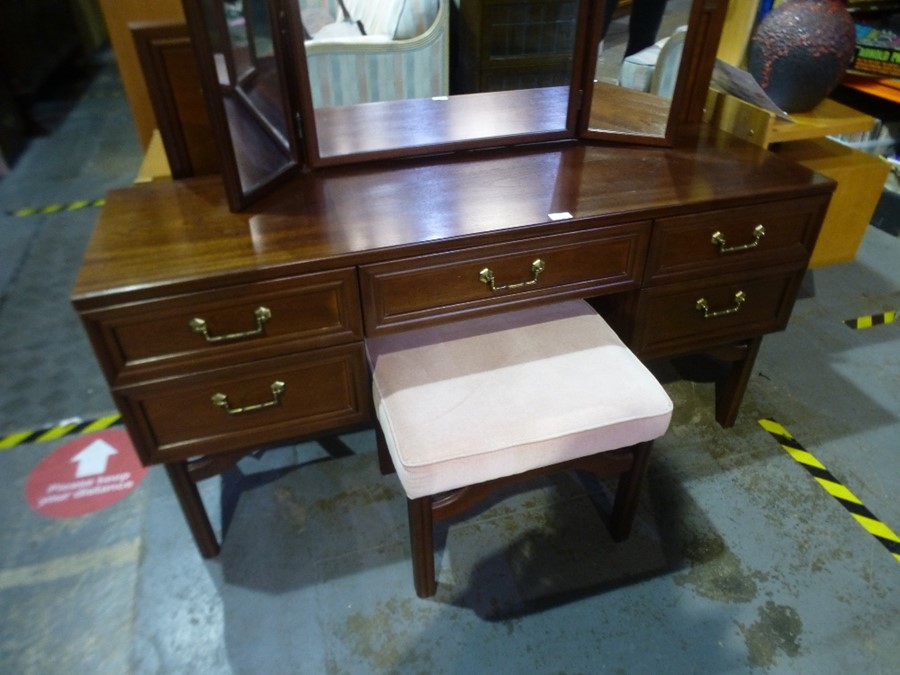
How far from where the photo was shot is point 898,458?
1.58 metres

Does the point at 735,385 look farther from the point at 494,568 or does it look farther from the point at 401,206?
the point at 401,206

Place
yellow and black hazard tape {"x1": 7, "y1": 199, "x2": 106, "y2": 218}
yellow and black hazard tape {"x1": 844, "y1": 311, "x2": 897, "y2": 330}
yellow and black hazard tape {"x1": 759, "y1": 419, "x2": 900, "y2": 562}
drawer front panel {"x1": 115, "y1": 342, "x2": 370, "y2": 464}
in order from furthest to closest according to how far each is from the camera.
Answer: yellow and black hazard tape {"x1": 7, "y1": 199, "x2": 106, "y2": 218}, yellow and black hazard tape {"x1": 844, "y1": 311, "x2": 897, "y2": 330}, yellow and black hazard tape {"x1": 759, "y1": 419, "x2": 900, "y2": 562}, drawer front panel {"x1": 115, "y1": 342, "x2": 370, "y2": 464}

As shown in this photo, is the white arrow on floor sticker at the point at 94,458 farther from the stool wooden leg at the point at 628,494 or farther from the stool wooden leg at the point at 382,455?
the stool wooden leg at the point at 628,494

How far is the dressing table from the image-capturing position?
3.28 feet

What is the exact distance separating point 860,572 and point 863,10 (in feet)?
6.36

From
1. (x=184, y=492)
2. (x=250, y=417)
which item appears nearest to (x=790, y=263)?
(x=250, y=417)

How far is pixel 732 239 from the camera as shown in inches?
49.9

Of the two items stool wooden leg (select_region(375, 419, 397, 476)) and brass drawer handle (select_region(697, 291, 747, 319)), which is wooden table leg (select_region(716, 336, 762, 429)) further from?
stool wooden leg (select_region(375, 419, 397, 476))

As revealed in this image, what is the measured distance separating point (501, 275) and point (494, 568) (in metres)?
0.65

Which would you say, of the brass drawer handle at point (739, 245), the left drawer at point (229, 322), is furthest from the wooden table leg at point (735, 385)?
the left drawer at point (229, 322)

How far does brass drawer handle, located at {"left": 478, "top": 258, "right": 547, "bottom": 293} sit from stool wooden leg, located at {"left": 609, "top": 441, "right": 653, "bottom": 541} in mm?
400

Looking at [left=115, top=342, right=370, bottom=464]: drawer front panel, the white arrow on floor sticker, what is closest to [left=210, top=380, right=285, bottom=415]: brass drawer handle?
[left=115, top=342, right=370, bottom=464]: drawer front panel

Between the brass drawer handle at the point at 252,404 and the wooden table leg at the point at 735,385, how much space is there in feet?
3.66

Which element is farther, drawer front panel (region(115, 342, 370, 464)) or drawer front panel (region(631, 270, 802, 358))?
drawer front panel (region(631, 270, 802, 358))
